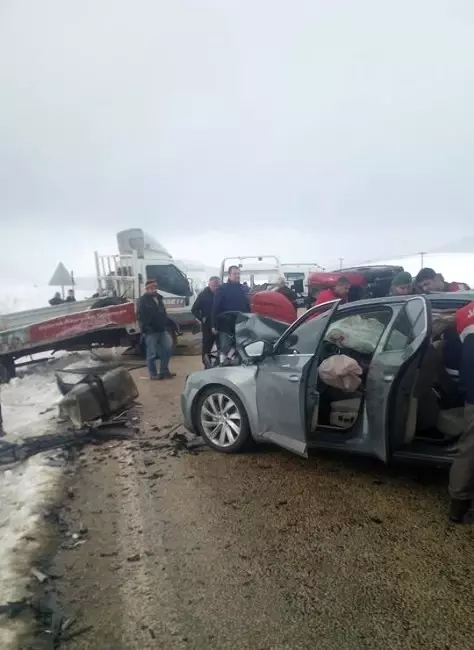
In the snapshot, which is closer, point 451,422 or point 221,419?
point 451,422

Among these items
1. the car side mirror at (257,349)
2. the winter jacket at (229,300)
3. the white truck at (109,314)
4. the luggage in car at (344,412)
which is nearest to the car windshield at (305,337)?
the car side mirror at (257,349)

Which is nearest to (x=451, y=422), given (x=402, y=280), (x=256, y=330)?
(x=256, y=330)

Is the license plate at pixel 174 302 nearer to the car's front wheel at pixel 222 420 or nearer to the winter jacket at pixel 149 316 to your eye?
the winter jacket at pixel 149 316

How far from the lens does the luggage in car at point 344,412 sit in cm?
462

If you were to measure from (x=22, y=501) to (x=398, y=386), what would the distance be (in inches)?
125

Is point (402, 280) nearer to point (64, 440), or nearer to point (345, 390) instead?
point (345, 390)

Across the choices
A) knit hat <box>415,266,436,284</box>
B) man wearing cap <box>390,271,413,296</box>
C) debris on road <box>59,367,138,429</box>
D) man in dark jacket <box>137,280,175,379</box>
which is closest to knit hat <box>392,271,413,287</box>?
man wearing cap <box>390,271,413,296</box>

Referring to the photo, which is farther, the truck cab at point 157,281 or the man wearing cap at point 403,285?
the truck cab at point 157,281

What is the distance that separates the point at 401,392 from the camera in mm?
3943

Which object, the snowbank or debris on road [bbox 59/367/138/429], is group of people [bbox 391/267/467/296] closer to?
debris on road [bbox 59/367/138/429]

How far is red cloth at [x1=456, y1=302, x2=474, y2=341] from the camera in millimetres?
3550

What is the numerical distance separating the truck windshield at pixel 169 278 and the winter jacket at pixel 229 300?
5183 mm

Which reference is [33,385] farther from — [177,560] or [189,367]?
[177,560]

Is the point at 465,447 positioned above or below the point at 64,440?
above
